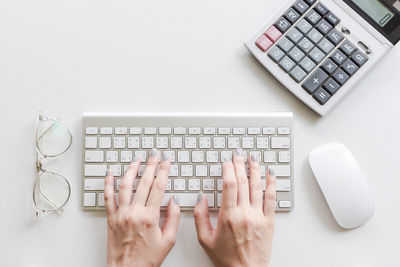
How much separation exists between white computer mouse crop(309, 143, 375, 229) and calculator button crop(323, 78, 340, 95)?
0.10m

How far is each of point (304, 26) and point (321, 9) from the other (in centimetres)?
4

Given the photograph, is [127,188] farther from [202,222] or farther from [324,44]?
[324,44]

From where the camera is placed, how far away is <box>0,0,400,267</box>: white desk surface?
733mm

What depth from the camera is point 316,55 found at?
2.35ft

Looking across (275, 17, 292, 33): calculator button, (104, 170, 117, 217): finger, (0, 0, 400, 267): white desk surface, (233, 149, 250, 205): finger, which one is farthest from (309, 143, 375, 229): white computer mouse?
(104, 170, 117, 217): finger

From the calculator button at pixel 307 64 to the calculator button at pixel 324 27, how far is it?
58 mm

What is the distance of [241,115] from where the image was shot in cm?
73

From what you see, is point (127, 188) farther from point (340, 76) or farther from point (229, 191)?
point (340, 76)

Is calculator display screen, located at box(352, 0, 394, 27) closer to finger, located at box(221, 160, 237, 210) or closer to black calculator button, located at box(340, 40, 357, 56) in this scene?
black calculator button, located at box(340, 40, 357, 56)

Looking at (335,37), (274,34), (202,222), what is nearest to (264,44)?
(274,34)

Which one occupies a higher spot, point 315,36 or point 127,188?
point 315,36

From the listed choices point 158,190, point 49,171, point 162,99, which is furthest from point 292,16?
point 49,171

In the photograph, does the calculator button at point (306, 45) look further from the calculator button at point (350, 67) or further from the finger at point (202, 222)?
the finger at point (202, 222)

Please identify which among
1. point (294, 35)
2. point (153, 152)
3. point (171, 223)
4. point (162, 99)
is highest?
point (294, 35)
